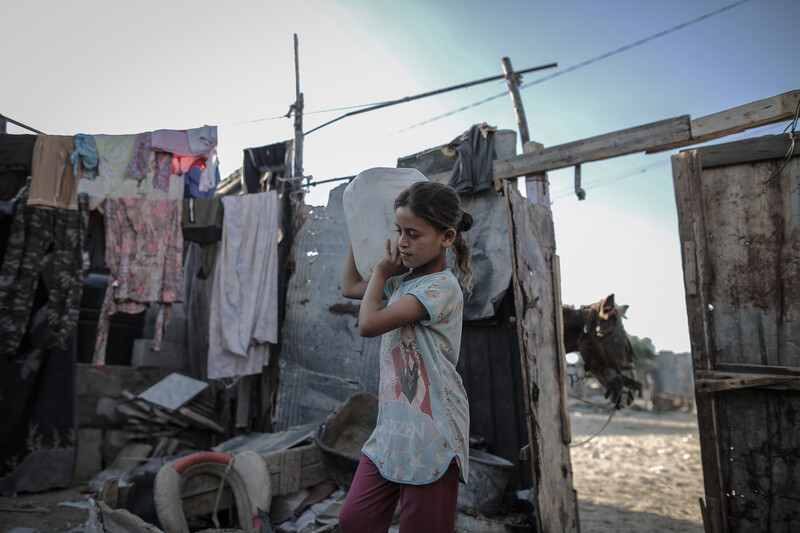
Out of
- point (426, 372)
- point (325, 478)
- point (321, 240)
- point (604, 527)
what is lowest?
point (604, 527)

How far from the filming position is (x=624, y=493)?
230 inches

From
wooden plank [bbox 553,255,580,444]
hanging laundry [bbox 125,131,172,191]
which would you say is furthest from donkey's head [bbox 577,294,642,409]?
hanging laundry [bbox 125,131,172,191]

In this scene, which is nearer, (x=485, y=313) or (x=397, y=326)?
(x=397, y=326)

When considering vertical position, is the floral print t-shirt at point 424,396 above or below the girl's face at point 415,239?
below

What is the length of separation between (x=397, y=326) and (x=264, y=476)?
2.52 meters

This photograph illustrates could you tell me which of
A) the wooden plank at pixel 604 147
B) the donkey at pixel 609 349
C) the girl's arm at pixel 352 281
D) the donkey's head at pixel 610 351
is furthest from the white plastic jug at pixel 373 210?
the donkey's head at pixel 610 351

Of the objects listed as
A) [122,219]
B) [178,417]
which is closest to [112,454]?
[178,417]

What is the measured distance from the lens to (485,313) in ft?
14.5

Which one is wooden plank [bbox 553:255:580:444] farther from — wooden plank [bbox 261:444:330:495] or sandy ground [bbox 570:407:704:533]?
wooden plank [bbox 261:444:330:495]

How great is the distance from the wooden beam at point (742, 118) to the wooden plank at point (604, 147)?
0.24 feet

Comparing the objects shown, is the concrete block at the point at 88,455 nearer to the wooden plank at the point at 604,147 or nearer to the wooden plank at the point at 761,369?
the wooden plank at the point at 604,147

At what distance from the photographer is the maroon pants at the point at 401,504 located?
1.32m

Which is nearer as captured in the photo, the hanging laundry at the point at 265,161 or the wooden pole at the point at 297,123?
the wooden pole at the point at 297,123

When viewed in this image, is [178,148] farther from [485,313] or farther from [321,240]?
[485,313]
